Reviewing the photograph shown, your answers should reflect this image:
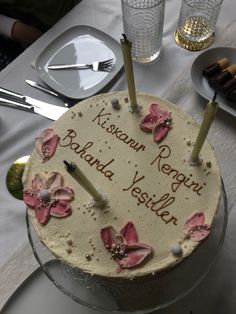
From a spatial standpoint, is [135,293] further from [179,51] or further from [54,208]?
[179,51]

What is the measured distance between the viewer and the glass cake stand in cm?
66

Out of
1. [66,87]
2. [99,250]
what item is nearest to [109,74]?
[66,87]

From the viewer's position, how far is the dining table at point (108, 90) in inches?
27.2

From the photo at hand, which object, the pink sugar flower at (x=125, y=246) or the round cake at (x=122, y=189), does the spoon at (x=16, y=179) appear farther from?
the pink sugar flower at (x=125, y=246)

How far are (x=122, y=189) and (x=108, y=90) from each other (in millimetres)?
318

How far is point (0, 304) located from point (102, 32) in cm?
62

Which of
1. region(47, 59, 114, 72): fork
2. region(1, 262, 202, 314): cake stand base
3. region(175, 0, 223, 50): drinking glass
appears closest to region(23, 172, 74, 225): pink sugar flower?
region(1, 262, 202, 314): cake stand base

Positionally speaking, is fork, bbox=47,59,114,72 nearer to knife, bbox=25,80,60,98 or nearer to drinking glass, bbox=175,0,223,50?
knife, bbox=25,80,60,98

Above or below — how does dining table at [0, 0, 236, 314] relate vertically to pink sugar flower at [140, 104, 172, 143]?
below

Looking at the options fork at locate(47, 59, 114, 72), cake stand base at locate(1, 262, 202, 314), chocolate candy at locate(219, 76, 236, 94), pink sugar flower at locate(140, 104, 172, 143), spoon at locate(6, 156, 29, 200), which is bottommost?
cake stand base at locate(1, 262, 202, 314)

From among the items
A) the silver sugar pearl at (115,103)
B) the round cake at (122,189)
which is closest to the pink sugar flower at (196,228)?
the round cake at (122,189)

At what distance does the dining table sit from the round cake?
0.13m

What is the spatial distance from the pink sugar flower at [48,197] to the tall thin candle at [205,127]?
0.21 m

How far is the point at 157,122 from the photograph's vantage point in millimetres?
689
